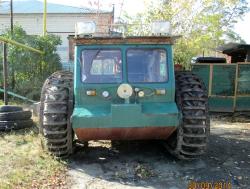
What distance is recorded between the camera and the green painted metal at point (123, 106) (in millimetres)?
6836

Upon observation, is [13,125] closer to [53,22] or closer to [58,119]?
[58,119]

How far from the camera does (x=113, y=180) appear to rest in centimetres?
649

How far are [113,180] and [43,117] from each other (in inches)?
62.0

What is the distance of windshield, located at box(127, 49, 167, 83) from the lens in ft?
24.1

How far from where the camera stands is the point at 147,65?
7.41 m

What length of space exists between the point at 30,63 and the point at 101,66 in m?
8.58

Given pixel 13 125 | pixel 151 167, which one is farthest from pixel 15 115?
pixel 151 167

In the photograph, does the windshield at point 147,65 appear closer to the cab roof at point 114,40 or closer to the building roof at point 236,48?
the cab roof at point 114,40

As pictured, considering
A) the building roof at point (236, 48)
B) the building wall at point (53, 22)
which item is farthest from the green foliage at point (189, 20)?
the building wall at point (53, 22)

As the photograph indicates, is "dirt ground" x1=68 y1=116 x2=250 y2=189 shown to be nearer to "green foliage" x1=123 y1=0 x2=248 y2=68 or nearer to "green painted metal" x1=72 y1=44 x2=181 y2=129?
"green painted metal" x1=72 y1=44 x2=181 y2=129

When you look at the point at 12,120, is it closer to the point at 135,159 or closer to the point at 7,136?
the point at 7,136

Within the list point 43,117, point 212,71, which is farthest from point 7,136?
point 212,71

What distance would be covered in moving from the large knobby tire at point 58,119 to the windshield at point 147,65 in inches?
41.1

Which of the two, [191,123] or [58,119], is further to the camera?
[191,123]
